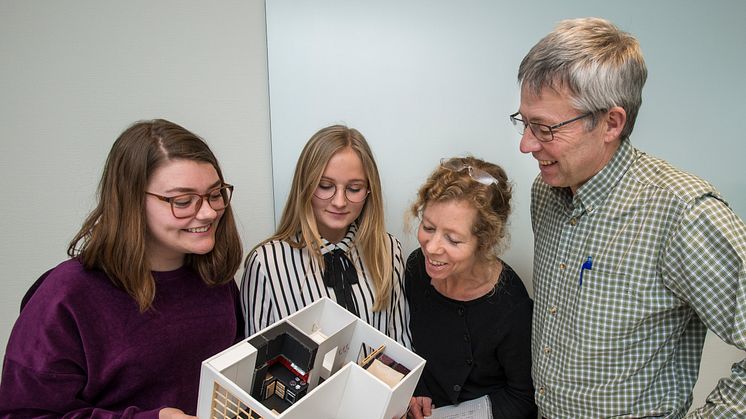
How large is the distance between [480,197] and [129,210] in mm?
960

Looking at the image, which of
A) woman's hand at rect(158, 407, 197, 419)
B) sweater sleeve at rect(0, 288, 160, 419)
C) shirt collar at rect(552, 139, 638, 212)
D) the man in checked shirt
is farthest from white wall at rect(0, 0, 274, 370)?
shirt collar at rect(552, 139, 638, 212)

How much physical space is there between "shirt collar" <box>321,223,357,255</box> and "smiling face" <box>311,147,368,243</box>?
0.05m

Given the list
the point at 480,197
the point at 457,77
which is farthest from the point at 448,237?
the point at 457,77

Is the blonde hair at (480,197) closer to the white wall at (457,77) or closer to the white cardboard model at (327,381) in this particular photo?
the white wall at (457,77)

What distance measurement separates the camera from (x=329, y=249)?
5.04ft

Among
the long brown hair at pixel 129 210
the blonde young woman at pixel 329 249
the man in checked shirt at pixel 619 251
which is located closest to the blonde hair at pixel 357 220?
the blonde young woman at pixel 329 249

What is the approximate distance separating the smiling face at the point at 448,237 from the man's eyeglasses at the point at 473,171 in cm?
10

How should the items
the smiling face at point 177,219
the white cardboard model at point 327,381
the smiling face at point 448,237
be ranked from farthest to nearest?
the smiling face at point 448,237, the smiling face at point 177,219, the white cardboard model at point 327,381

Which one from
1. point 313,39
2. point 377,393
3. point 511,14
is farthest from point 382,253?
point 511,14

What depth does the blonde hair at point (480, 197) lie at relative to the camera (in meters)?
1.44

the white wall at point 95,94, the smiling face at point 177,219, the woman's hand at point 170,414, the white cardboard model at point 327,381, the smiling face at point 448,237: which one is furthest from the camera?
the white wall at point 95,94

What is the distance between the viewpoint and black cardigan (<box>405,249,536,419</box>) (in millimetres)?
1499

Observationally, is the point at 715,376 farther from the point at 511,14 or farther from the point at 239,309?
the point at 239,309

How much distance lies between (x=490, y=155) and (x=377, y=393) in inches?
45.3
